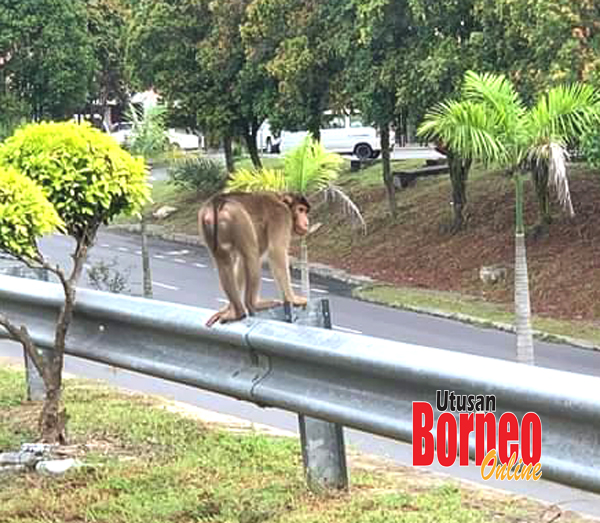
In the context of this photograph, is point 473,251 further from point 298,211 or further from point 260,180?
point 298,211

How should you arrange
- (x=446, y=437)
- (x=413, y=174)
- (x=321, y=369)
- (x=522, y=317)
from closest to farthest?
1. (x=446, y=437)
2. (x=321, y=369)
3. (x=522, y=317)
4. (x=413, y=174)

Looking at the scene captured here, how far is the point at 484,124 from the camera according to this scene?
58.5 ft

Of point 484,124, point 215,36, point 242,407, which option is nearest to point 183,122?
point 215,36

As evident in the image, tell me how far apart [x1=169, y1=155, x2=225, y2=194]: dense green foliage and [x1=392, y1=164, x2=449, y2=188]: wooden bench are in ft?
27.1

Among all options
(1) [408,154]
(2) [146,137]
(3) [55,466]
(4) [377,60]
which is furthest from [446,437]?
(1) [408,154]

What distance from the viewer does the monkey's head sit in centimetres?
644

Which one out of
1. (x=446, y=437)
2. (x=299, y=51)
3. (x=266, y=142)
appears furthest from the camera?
(x=266, y=142)

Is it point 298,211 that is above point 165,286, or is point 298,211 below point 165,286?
above

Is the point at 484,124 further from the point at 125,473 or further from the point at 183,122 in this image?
the point at 183,122

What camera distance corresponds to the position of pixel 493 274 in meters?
25.5

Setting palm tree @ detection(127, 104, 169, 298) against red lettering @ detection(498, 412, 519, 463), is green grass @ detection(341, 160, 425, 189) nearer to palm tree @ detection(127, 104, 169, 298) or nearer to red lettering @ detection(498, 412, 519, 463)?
palm tree @ detection(127, 104, 169, 298)

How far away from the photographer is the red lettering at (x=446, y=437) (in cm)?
417

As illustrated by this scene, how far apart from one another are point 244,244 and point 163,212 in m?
37.4

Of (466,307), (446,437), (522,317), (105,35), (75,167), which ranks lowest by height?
(466,307)
